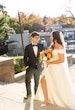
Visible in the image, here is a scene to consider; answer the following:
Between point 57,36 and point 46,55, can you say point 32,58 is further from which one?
point 57,36

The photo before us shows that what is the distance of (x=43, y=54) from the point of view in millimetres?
4492

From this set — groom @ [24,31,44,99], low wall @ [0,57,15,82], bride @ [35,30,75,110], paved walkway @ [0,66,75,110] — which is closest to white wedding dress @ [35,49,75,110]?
bride @ [35,30,75,110]

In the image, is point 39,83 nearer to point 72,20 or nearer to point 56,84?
point 56,84

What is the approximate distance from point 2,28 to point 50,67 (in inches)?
809

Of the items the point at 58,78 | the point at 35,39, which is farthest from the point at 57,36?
the point at 58,78

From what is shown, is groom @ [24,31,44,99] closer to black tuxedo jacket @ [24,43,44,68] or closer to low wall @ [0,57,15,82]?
black tuxedo jacket @ [24,43,44,68]

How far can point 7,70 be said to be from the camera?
694 centimetres

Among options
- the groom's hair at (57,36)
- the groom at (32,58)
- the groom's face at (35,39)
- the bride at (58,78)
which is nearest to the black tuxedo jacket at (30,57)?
the groom at (32,58)

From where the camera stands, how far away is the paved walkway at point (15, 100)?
468cm

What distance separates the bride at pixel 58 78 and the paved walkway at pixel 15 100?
0.22 metres

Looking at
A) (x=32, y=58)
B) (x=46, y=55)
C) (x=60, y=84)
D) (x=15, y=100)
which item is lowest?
(x=15, y=100)

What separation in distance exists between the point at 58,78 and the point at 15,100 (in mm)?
1327

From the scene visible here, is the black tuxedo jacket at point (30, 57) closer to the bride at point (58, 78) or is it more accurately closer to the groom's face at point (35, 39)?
the groom's face at point (35, 39)

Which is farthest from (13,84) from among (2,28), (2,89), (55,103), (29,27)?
(29,27)
